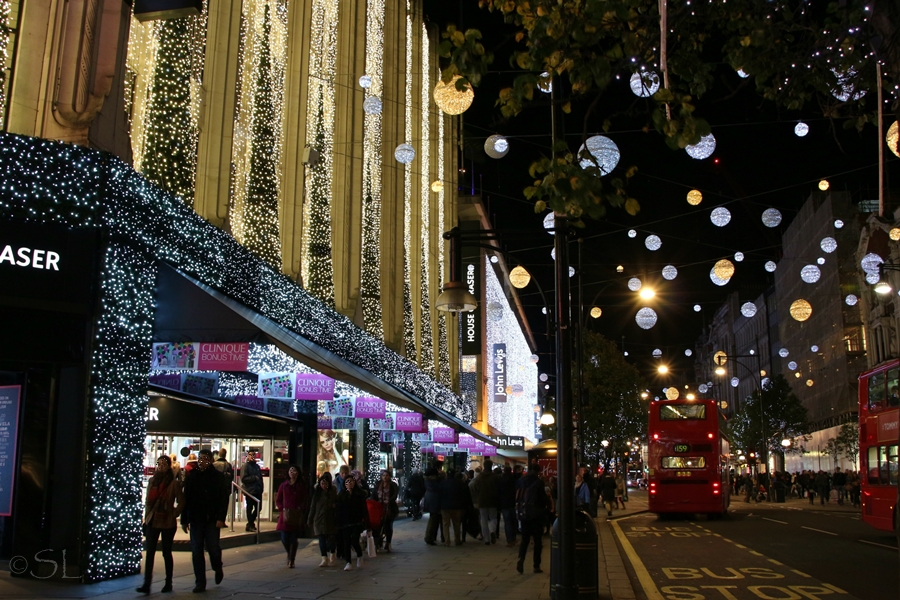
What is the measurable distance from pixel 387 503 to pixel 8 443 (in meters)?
8.20

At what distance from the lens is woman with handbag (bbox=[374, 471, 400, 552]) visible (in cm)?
1638

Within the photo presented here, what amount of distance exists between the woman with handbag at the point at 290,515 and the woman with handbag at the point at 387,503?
3236 millimetres

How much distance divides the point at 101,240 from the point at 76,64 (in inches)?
88.8

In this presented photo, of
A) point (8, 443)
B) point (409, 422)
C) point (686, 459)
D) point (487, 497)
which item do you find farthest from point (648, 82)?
point (686, 459)

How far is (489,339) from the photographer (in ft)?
189

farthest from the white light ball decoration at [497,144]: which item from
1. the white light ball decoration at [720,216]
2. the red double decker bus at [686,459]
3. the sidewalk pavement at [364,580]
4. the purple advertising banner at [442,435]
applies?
the purple advertising banner at [442,435]

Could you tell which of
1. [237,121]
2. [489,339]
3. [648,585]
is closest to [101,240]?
[237,121]

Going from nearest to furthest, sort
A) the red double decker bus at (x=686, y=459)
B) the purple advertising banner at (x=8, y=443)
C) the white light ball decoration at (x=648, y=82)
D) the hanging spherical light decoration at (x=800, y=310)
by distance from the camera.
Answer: the white light ball decoration at (x=648, y=82) → the purple advertising banner at (x=8, y=443) → the hanging spherical light decoration at (x=800, y=310) → the red double decker bus at (x=686, y=459)

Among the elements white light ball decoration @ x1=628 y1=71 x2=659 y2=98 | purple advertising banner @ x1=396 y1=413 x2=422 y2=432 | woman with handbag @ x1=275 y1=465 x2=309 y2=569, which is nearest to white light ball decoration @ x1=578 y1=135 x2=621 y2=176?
white light ball decoration @ x1=628 y1=71 x2=659 y2=98

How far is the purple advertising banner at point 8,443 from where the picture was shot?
32.9 feet

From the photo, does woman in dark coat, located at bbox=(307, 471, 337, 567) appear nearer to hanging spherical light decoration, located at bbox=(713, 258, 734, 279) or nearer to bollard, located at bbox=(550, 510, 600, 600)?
bollard, located at bbox=(550, 510, 600, 600)

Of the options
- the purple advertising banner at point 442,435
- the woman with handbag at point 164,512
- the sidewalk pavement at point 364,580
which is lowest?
the sidewalk pavement at point 364,580

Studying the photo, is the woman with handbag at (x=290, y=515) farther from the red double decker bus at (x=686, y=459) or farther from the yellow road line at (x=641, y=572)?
the red double decker bus at (x=686, y=459)

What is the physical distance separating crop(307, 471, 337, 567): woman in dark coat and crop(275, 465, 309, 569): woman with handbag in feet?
0.75
